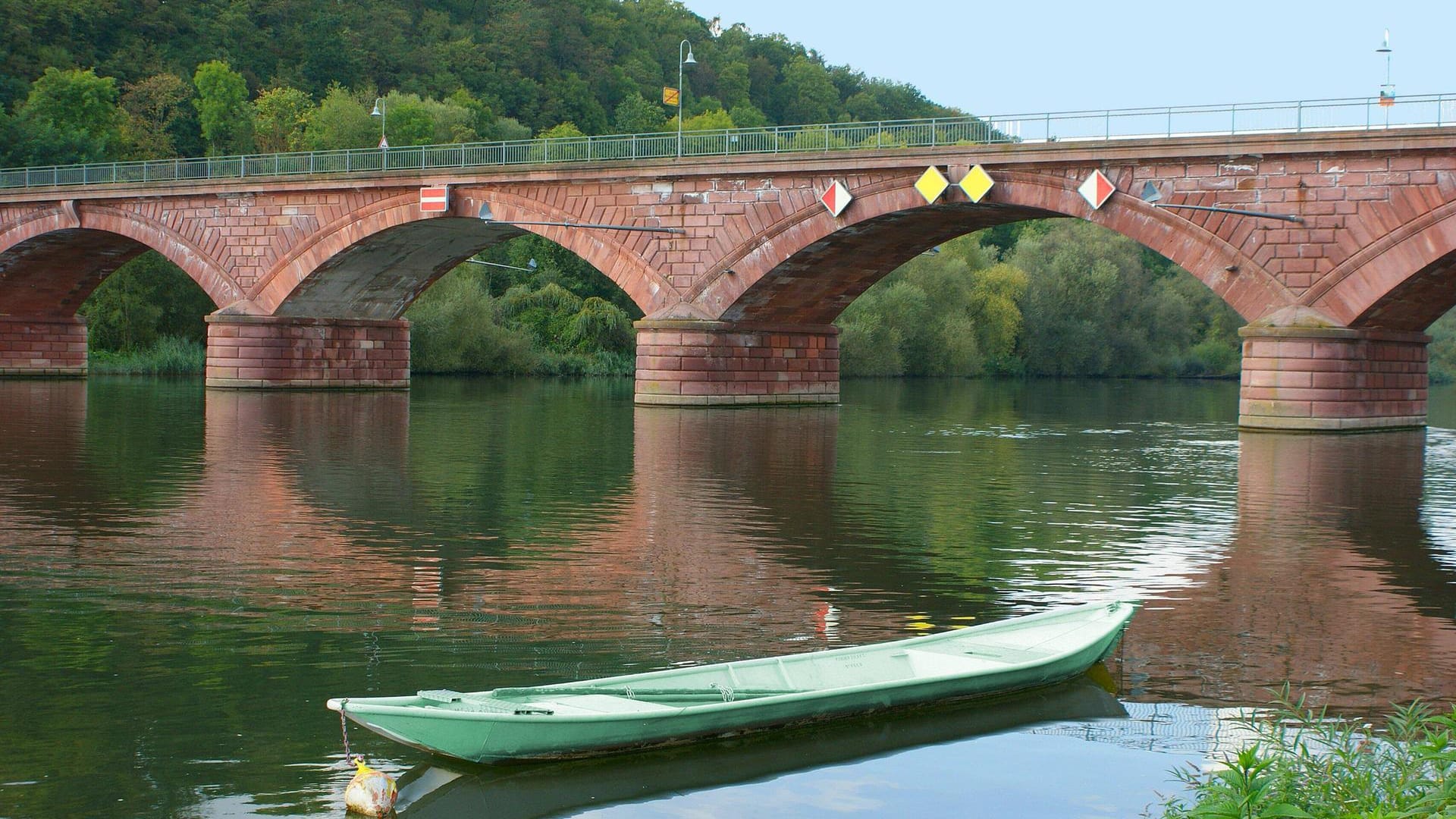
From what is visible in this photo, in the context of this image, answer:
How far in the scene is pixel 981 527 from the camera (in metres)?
15.6

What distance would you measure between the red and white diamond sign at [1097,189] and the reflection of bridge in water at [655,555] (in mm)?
8205

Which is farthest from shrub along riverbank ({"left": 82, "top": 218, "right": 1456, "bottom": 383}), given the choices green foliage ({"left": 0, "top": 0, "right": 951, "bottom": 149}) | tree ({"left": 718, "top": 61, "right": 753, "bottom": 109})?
tree ({"left": 718, "top": 61, "right": 753, "bottom": 109})

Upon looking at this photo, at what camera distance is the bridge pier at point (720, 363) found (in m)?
37.5

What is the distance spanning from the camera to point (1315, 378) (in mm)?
29828

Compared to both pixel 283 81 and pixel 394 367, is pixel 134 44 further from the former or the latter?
pixel 394 367

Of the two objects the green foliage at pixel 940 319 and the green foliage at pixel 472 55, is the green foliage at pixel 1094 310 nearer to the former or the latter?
the green foliage at pixel 940 319

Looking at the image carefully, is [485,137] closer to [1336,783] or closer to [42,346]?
[42,346]

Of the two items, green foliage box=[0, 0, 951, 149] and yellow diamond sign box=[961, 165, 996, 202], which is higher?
green foliage box=[0, 0, 951, 149]

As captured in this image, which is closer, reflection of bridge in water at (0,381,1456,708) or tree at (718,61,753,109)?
reflection of bridge in water at (0,381,1456,708)

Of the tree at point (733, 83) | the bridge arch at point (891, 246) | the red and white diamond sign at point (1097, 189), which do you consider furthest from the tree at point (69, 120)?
the tree at point (733, 83)

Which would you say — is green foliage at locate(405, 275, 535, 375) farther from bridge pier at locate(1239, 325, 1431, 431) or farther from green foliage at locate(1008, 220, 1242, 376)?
bridge pier at locate(1239, 325, 1431, 431)

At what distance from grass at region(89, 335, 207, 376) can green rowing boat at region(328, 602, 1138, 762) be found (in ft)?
171

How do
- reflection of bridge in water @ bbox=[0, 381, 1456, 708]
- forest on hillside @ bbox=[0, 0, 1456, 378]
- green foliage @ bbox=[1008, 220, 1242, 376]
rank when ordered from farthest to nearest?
green foliage @ bbox=[1008, 220, 1242, 376] < forest on hillside @ bbox=[0, 0, 1456, 378] < reflection of bridge in water @ bbox=[0, 381, 1456, 708]

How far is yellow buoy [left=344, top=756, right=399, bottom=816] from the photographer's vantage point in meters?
6.59
